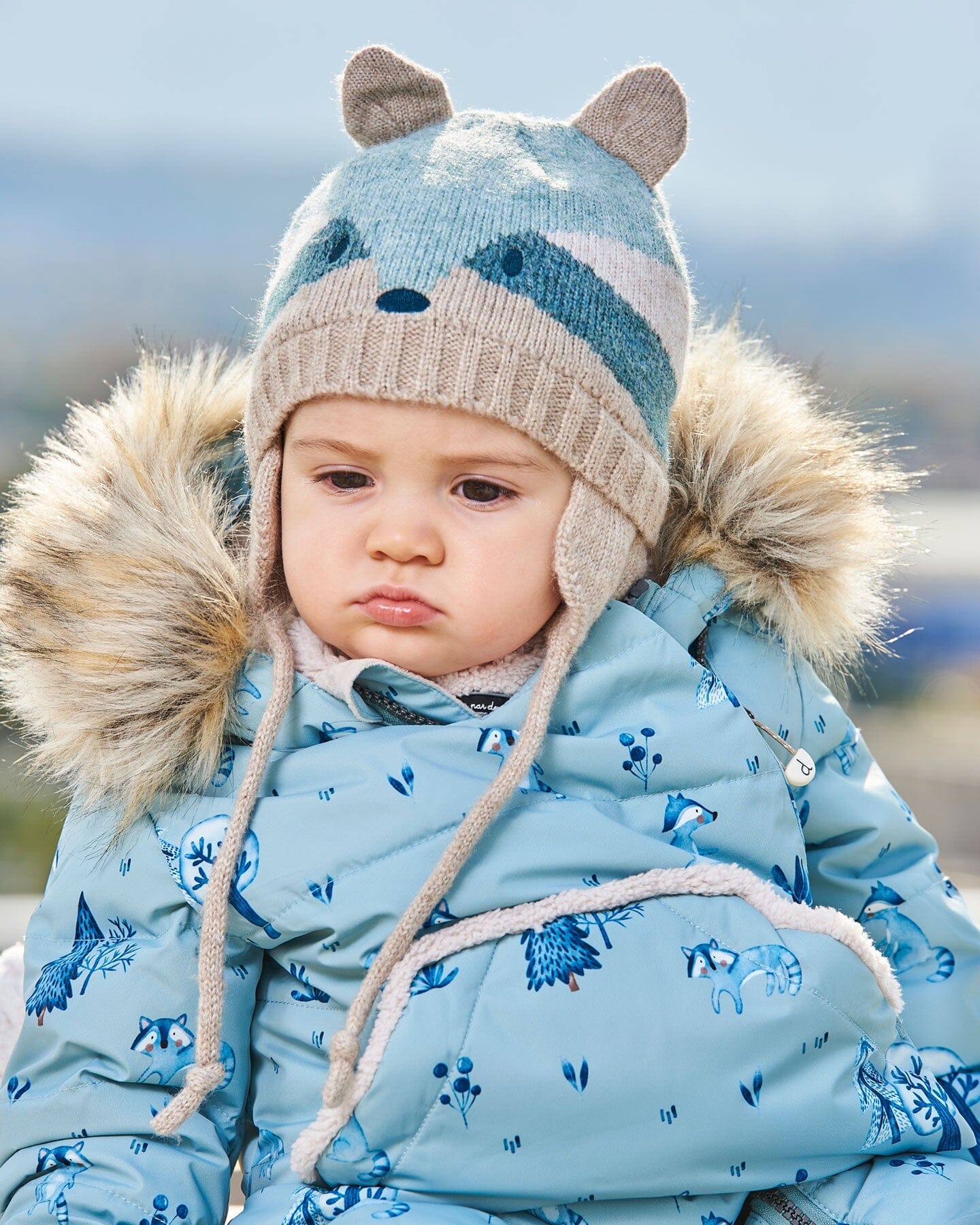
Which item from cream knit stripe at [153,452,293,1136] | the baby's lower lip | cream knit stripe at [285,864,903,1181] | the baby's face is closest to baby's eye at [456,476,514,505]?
the baby's face

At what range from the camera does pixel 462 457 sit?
3.13 feet

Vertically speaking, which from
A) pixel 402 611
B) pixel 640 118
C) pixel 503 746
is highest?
pixel 640 118

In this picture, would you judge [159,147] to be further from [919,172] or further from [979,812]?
[979,812]

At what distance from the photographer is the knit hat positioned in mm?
930

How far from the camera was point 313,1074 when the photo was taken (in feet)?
3.04

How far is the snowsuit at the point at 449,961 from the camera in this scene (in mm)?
853

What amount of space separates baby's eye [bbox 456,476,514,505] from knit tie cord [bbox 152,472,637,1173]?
6cm

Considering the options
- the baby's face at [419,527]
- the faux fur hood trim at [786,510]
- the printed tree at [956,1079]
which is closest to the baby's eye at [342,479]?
the baby's face at [419,527]

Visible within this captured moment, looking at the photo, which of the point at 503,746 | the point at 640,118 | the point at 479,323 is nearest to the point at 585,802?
the point at 503,746

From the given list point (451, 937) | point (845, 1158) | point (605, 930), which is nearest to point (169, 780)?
point (451, 937)

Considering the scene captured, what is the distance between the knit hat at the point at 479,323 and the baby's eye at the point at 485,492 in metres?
0.06

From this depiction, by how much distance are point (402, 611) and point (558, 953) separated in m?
0.31

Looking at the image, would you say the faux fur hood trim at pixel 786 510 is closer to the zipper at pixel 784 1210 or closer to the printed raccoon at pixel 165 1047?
the zipper at pixel 784 1210

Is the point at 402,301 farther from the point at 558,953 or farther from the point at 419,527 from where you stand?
the point at 558,953
